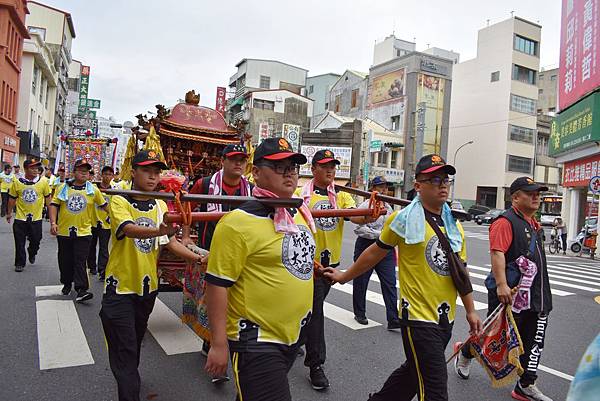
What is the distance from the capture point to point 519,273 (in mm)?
4113

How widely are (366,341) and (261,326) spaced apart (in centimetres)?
355

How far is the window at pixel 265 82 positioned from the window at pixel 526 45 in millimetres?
28293

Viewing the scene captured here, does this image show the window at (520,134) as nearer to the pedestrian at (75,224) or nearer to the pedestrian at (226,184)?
the pedestrian at (75,224)

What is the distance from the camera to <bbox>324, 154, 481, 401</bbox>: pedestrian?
2.94 m

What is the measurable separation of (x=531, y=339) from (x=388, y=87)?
4476cm

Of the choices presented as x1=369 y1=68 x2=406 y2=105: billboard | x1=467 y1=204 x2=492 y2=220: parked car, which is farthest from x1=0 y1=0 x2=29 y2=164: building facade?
x1=467 y1=204 x2=492 y2=220: parked car

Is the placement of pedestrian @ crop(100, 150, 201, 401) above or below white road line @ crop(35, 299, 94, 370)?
above

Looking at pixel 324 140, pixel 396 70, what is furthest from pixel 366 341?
pixel 396 70

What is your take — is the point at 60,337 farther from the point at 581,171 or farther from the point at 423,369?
the point at 581,171

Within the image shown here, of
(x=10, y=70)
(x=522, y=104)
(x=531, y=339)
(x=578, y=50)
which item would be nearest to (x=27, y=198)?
(x=531, y=339)

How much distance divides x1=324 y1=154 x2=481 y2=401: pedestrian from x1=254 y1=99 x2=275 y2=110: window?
50.0 m

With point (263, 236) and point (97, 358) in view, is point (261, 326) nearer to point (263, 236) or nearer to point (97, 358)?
point (263, 236)

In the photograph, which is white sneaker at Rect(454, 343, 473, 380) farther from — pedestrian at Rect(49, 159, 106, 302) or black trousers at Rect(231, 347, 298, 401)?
pedestrian at Rect(49, 159, 106, 302)

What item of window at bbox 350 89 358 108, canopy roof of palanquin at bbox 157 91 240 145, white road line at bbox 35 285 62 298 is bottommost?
white road line at bbox 35 285 62 298
